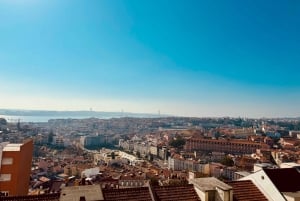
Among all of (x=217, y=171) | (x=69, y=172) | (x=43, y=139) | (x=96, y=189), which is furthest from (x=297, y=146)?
(x=96, y=189)

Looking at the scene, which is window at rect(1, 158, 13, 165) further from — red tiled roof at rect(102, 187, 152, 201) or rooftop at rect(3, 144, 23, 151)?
red tiled roof at rect(102, 187, 152, 201)

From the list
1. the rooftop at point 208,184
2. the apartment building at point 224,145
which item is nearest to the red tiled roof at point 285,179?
the rooftop at point 208,184

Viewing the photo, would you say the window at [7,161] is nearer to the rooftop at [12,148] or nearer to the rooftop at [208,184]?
the rooftop at [12,148]

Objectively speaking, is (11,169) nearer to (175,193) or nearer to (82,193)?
(82,193)

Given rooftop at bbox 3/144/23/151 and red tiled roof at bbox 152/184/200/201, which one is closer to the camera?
red tiled roof at bbox 152/184/200/201

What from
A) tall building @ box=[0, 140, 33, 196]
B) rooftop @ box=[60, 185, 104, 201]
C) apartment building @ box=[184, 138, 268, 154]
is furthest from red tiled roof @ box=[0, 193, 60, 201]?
apartment building @ box=[184, 138, 268, 154]

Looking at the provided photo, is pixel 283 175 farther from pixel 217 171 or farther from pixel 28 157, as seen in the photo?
pixel 217 171
